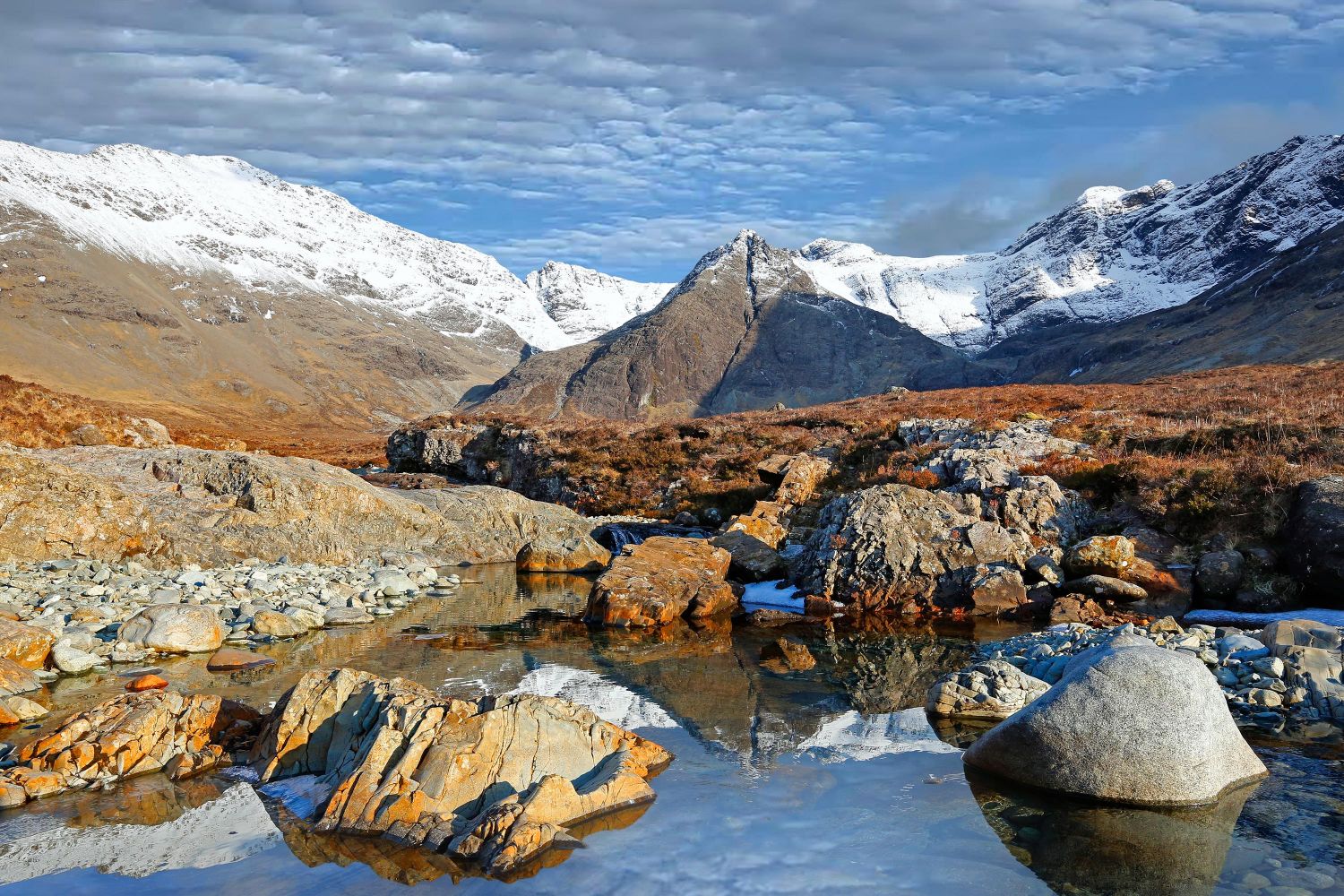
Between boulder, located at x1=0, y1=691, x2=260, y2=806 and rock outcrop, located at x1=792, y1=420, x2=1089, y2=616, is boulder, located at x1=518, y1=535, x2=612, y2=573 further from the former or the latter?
boulder, located at x1=0, y1=691, x2=260, y2=806

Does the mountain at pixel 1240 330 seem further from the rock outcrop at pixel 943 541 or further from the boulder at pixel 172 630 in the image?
the boulder at pixel 172 630

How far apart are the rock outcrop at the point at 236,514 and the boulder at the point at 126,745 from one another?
1068cm

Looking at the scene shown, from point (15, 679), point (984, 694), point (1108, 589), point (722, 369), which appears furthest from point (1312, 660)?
point (722, 369)

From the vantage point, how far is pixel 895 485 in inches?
753

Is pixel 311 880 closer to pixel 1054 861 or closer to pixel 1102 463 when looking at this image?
pixel 1054 861

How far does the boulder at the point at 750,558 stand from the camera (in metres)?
19.8

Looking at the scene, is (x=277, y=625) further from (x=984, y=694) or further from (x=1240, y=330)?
(x=1240, y=330)

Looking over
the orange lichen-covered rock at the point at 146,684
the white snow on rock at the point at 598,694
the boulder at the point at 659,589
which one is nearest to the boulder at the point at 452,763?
the white snow on rock at the point at 598,694

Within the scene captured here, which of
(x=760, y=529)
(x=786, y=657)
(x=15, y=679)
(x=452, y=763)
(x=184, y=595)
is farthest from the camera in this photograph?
(x=760, y=529)

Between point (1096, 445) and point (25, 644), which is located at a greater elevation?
point (1096, 445)

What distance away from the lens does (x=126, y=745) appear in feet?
27.5

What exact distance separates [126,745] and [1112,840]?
9176 mm

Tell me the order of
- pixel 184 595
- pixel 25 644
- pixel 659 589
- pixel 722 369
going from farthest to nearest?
pixel 722 369
pixel 659 589
pixel 184 595
pixel 25 644

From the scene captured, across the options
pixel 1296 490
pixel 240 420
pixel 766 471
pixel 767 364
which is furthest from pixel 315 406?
pixel 1296 490
